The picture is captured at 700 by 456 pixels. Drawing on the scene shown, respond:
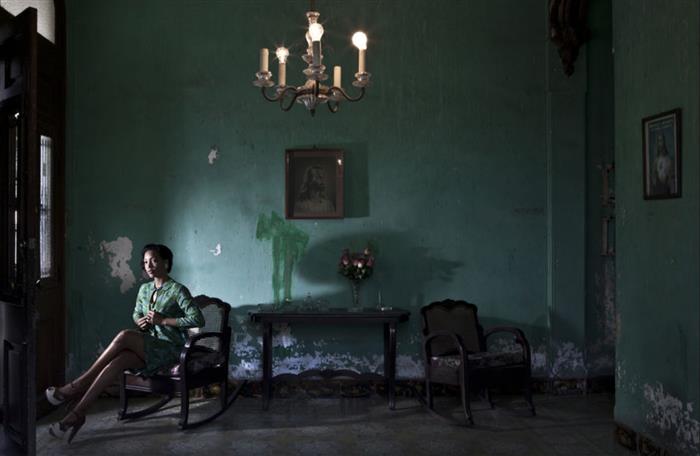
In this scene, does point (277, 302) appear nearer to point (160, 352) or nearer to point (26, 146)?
point (160, 352)

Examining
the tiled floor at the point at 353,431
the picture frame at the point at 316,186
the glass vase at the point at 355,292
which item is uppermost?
the picture frame at the point at 316,186

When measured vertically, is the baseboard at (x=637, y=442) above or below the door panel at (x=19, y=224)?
below

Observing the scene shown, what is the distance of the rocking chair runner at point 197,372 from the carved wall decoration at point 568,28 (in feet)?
12.8

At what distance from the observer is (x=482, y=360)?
5926 mm

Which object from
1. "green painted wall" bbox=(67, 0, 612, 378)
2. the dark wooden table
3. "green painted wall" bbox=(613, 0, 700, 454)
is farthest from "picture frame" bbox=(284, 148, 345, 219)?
"green painted wall" bbox=(613, 0, 700, 454)

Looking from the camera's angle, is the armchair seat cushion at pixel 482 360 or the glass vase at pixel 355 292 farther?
the glass vase at pixel 355 292

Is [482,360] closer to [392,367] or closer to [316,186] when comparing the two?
[392,367]

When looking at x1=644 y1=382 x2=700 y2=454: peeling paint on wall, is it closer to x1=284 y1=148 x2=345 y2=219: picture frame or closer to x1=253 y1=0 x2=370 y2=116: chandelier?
x1=253 y1=0 x2=370 y2=116: chandelier

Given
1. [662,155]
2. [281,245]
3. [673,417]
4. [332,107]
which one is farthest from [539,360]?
[332,107]

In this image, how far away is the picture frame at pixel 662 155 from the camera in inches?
178

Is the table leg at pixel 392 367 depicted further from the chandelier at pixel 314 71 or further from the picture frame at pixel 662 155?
the picture frame at pixel 662 155

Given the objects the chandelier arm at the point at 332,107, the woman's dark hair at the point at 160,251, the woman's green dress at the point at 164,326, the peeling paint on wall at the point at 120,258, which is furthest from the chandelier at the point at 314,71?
A: the peeling paint on wall at the point at 120,258

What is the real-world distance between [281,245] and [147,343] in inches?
66.7

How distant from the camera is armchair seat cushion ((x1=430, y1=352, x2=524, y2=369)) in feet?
19.4
